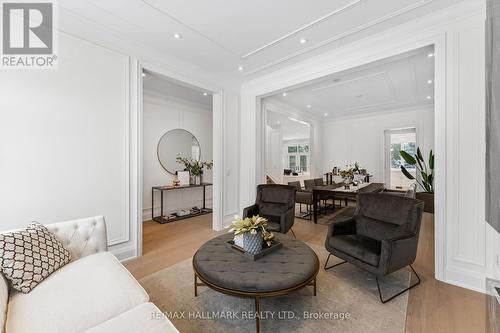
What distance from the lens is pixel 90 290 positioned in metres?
1.42

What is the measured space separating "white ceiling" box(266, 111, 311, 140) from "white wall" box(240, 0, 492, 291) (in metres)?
5.15

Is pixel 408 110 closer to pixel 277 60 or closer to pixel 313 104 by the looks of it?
pixel 313 104

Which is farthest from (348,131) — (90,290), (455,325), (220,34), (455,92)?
(90,290)

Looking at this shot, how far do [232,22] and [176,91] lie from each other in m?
2.53

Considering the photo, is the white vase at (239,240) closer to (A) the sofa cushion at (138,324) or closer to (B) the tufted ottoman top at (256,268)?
(B) the tufted ottoman top at (256,268)

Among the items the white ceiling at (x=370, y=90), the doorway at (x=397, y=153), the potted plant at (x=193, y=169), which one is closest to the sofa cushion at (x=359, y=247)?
the white ceiling at (x=370, y=90)

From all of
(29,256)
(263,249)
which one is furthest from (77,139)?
(263,249)

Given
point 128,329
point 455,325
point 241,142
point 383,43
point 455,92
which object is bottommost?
point 455,325

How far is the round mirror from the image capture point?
5062 mm

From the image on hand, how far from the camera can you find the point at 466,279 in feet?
7.36

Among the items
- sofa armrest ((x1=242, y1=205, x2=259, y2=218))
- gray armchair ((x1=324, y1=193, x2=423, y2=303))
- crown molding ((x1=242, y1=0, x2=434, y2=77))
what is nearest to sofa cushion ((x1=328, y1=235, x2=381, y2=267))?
gray armchair ((x1=324, y1=193, x2=423, y2=303))

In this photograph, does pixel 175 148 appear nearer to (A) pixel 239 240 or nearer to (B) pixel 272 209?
(B) pixel 272 209

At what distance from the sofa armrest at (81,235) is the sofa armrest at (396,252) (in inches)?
106

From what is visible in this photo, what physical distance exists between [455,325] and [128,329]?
7.85 ft
